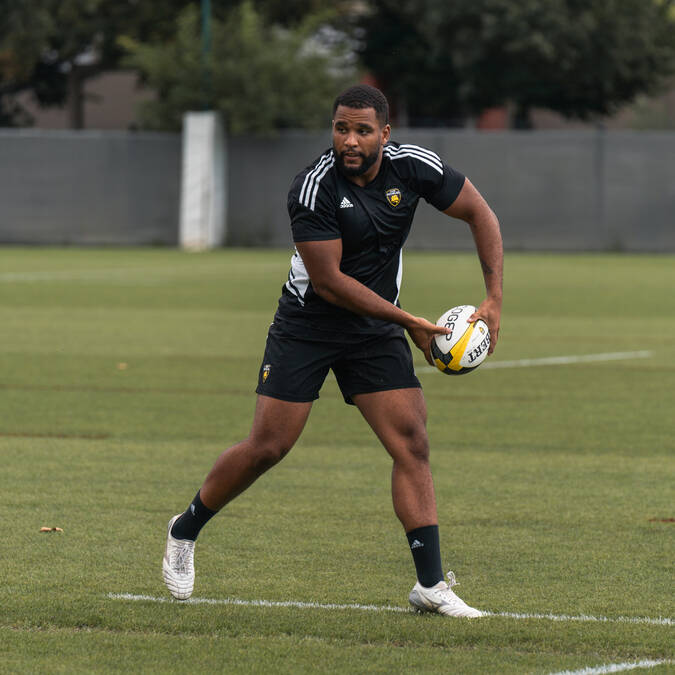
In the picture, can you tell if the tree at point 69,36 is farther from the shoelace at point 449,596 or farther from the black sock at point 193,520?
the shoelace at point 449,596

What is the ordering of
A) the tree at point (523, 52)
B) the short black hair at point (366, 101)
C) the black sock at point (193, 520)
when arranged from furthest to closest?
1. the tree at point (523, 52)
2. the black sock at point (193, 520)
3. the short black hair at point (366, 101)

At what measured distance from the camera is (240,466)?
618cm

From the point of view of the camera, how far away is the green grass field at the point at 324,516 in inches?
215

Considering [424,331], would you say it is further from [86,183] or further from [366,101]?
[86,183]

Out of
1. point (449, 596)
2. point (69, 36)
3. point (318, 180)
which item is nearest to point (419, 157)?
point (318, 180)

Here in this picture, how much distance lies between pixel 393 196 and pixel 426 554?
4.83 feet

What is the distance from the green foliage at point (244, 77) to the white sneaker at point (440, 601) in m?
35.2

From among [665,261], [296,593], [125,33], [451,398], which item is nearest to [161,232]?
[125,33]

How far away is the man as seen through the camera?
594cm

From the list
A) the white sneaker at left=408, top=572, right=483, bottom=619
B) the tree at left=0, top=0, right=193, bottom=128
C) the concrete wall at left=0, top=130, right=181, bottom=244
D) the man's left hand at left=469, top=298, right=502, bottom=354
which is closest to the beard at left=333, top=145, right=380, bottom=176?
the man's left hand at left=469, top=298, right=502, bottom=354

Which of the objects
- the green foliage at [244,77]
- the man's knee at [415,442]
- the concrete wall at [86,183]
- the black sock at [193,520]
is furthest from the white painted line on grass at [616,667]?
the concrete wall at [86,183]

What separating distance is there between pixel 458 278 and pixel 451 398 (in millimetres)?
16006

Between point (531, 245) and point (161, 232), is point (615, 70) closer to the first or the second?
point (531, 245)

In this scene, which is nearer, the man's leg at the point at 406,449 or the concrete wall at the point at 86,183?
the man's leg at the point at 406,449
